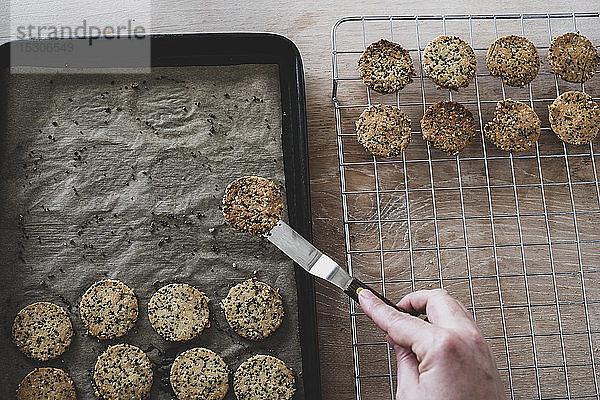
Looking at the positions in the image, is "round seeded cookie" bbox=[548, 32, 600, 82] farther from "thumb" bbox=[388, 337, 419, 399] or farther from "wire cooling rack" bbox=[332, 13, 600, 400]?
"thumb" bbox=[388, 337, 419, 399]

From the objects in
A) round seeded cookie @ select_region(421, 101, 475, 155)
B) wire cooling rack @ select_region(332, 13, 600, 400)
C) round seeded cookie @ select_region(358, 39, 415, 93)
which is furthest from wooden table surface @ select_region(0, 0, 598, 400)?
round seeded cookie @ select_region(421, 101, 475, 155)

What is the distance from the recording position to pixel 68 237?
1.56 m

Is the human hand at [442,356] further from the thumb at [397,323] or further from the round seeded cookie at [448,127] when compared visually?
the round seeded cookie at [448,127]

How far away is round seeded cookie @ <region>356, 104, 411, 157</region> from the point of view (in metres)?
1.60

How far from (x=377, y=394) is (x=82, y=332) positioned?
0.77 meters

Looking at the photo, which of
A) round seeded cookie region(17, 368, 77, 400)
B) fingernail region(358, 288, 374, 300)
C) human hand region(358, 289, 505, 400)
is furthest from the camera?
round seeded cookie region(17, 368, 77, 400)

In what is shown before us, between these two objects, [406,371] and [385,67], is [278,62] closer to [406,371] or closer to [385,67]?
[385,67]

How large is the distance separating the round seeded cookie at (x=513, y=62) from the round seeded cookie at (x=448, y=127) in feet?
0.52

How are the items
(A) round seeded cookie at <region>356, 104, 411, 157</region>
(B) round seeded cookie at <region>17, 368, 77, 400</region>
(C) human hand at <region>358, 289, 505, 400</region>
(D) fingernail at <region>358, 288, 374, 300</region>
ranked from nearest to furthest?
1. (C) human hand at <region>358, 289, 505, 400</region>
2. (D) fingernail at <region>358, 288, 374, 300</region>
3. (B) round seeded cookie at <region>17, 368, 77, 400</region>
4. (A) round seeded cookie at <region>356, 104, 411, 157</region>

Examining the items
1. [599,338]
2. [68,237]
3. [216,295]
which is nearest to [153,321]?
[216,295]

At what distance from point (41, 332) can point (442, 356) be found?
0.99 metres

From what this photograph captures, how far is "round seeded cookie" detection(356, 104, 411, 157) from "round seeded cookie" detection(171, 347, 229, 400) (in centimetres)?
68

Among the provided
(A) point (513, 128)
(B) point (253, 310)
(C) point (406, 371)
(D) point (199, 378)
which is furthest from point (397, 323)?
(A) point (513, 128)

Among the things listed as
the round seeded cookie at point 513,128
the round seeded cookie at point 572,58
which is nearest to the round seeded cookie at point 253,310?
the round seeded cookie at point 513,128
